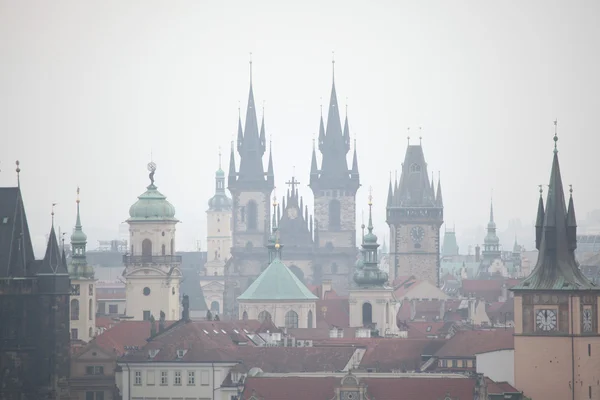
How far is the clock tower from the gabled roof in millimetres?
54540

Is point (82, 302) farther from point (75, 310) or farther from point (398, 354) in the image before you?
point (398, 354)

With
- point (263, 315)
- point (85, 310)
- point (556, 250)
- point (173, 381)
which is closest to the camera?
point (556, 250)

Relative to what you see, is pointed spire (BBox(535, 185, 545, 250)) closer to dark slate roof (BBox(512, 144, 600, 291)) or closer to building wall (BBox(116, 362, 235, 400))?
dark slate roof (BBox(512, 144, 600, 291))

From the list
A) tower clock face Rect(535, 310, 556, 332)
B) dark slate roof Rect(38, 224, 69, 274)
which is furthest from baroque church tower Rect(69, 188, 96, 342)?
tower clock face Rect(535, 310, 556, 332)

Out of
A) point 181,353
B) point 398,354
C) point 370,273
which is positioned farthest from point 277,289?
point 181,353

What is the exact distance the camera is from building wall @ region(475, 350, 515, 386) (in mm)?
121062

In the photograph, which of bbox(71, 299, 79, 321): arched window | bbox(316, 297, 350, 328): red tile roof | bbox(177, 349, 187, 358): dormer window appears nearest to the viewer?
bbox(177, 349, 187, 358): dormer window

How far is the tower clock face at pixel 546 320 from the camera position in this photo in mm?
115688

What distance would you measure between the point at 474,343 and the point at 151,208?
130ft

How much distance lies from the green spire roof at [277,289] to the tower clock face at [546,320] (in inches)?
2221

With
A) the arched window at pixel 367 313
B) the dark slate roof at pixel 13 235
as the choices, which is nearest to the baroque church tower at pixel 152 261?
the arched window at pixel 367 313

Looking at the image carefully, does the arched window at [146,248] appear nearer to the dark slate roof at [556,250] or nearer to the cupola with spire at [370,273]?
the cupola with spire at [370,273]

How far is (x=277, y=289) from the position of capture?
172375 mm

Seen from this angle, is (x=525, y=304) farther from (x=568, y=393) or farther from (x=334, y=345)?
(x=334, y=345)
